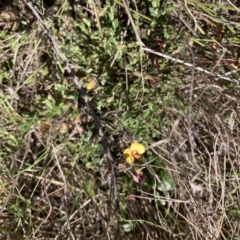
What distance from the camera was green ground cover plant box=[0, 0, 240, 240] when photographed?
151 cm

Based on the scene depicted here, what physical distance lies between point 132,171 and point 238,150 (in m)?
0.37

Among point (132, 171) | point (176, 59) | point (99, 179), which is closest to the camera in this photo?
point (176, 59)

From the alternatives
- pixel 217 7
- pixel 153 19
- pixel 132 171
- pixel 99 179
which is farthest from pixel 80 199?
pixel 217 7

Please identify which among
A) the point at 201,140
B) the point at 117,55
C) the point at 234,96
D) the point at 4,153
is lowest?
the point at 201,140

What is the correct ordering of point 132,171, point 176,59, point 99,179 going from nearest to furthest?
point 176,59 < point 132,171 < point 99,179

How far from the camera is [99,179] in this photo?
1.71 m

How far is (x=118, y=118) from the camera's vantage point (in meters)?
1.54

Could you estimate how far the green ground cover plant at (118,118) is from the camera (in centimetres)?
151

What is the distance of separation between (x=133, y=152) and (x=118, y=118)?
0.12 m

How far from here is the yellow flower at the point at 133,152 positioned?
5.00 ft

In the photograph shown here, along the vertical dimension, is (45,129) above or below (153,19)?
below

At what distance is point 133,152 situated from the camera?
5.05 ft

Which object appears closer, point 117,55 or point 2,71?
point 117,55

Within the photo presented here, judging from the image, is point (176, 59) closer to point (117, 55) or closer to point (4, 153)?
point (117, 55)
